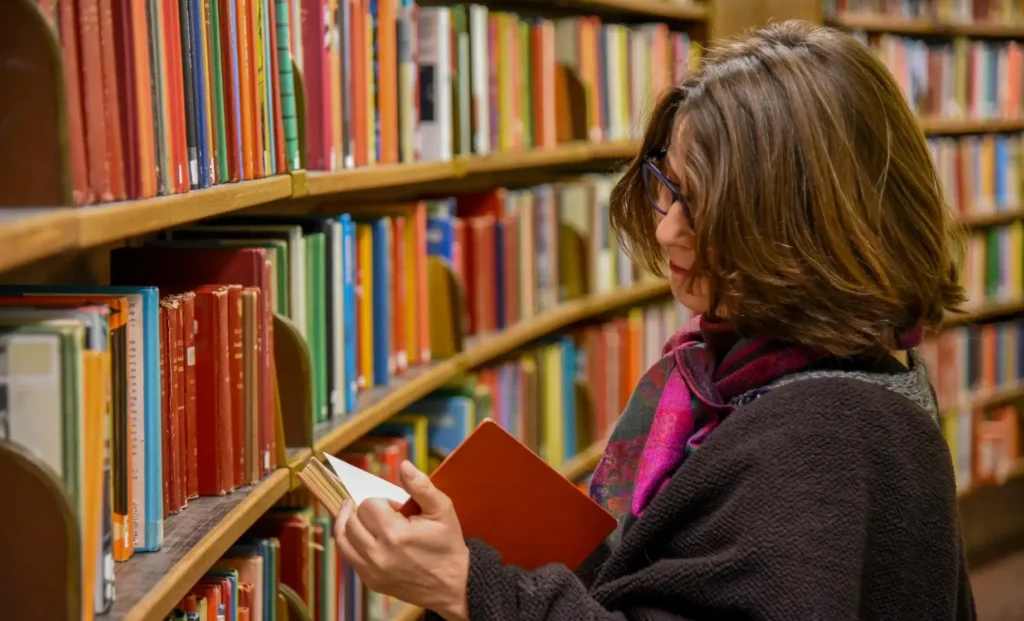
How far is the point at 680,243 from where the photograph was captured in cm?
125

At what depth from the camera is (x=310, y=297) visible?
5.53 feet

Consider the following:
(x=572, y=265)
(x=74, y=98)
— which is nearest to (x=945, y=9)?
(x=572, y=265)

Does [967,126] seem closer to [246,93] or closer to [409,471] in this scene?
[246,93]

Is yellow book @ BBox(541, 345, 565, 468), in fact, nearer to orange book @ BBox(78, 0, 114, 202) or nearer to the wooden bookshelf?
the wooden bookshelf

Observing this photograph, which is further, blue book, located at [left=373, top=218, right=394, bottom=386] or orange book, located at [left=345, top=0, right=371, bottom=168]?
blue book, located at [left=373, top=218, right=394, bottom=386]

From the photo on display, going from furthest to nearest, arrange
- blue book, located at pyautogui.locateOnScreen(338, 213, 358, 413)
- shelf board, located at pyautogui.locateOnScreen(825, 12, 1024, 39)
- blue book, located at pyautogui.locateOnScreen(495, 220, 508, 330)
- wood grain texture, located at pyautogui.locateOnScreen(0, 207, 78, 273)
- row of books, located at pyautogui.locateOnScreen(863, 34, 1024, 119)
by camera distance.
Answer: row of books, located at pyautogui.locateOnScreen(863, 34, 1024, 119), shelf board, located at pyautogui.locateOnScreen(825, 12, 1024, 39), blue book, located at pyautogui.locateOnScreen(495, 220, 508, 330), blue book, located at pyautogui.locateOnScreen(338, 213, 358, 413), wood grain texture, located at pyautogui.locateOnScreen(0, 207, 78, 273)

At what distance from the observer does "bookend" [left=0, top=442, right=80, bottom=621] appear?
87 centimetres

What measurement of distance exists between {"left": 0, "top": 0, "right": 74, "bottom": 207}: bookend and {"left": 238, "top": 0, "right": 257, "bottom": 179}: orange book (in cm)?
53

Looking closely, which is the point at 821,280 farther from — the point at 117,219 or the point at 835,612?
the point at 117,219

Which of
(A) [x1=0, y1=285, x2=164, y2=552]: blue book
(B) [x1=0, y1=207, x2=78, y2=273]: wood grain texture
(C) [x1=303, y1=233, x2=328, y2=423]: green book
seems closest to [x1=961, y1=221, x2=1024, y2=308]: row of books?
(C) [x1=303, y1=233, x2=328, y2=423]: green book

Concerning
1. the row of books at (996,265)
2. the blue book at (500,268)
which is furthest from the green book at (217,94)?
the row of books at (996,265)

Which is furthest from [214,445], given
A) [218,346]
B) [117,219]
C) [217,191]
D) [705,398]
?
[705,398]

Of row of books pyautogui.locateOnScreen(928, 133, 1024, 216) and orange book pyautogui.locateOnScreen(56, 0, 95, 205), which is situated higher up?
orange book pyautogui.locateOnScreen(56, 0, 95, 205)

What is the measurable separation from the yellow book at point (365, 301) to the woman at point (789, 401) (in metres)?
0.69
